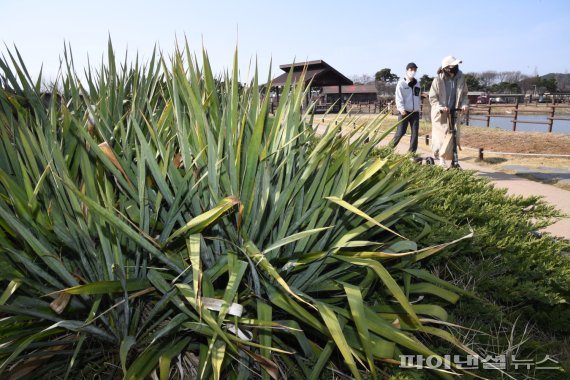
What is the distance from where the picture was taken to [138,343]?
1.94 m

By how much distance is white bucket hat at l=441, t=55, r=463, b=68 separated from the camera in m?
7.73

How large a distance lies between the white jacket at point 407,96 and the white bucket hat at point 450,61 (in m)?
0.88

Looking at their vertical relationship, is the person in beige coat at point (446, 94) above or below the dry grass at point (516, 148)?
above

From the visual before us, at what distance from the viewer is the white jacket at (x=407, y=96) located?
28.3 ft

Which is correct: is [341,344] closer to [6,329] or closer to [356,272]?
[356,272]

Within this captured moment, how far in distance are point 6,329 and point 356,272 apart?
4.56 ft

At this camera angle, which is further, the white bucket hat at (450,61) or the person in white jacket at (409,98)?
the person in white jacket at (409,98)

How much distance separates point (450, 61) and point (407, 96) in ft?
3.58

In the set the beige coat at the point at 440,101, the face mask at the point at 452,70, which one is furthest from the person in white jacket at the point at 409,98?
the face mask at the point at 452,70

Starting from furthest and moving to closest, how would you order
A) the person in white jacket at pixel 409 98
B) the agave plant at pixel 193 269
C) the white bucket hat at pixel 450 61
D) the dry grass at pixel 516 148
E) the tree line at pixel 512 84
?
the tree line at pixel 512 84 → the dry grass at pixel 516 148 → the person in white jacket at pixel 409 98 → the white bucket hat at pixel 450 61 → the agave plant at pixel 193 269

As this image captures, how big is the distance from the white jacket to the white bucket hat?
0.88 meters

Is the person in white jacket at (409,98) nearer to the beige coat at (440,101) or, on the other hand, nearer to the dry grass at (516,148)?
the beige coat at (440,101)

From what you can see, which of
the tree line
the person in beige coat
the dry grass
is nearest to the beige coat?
the person in beige coat

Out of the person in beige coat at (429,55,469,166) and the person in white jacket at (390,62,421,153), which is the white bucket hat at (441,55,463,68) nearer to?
the person in beige coat at (429,55,469,166)
